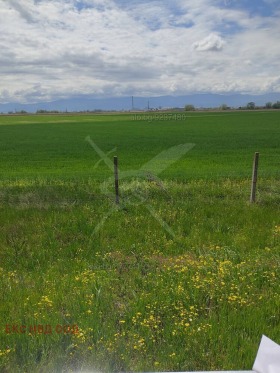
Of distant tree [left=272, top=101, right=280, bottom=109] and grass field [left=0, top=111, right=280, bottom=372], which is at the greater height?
distant tree [left=272, top=101, right=280, bottom=109]

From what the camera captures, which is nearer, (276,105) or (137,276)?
(137,276)

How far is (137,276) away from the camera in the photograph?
226 inches

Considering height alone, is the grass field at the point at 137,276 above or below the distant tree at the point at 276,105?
below

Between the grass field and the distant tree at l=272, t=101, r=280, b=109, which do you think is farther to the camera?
the distant tree at l=272, t=101, r=280, b=109

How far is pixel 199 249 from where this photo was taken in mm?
7039

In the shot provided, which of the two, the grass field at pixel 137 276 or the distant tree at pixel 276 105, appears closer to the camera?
the grass field at pixel 137 276

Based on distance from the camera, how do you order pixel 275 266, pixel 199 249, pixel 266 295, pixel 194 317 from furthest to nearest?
pixel 199 249 < pixel 275 266 < pixel 266 295 < pixel 194 317

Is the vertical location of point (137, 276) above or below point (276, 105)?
below

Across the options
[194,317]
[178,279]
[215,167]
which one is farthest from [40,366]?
[215,167]

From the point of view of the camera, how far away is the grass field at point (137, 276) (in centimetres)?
381

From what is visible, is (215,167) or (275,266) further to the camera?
(215,167)

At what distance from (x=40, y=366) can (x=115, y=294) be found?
5.85 ft

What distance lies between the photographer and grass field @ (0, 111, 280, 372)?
3.81 m

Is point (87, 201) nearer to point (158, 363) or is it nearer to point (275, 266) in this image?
point (275, 266)
